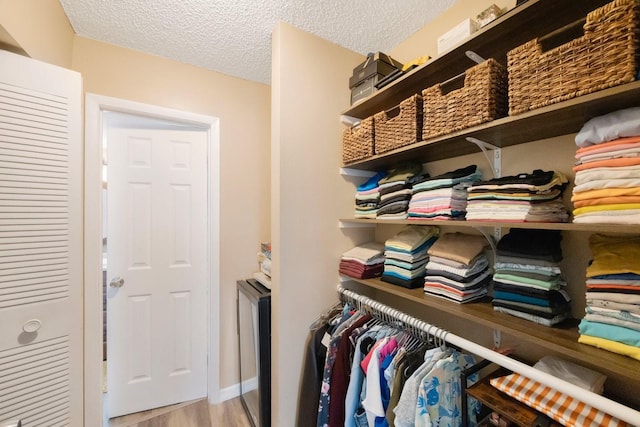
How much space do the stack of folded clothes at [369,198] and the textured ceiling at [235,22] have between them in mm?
843

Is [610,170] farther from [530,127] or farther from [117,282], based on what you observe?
[117,282]

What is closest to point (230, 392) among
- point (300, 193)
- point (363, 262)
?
point (363, 262)

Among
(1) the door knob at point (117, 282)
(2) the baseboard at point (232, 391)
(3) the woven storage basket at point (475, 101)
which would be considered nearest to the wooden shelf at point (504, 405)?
(3) the woven storage basket at point (475, 101)

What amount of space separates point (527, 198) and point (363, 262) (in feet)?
2.68

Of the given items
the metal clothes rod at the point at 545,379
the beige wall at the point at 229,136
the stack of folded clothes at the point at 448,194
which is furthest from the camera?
the beige wall at the point at 229,136

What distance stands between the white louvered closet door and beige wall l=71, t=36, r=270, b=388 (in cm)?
54

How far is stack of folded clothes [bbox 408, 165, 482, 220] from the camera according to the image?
111 cm

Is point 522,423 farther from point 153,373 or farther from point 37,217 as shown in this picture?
point 153,373

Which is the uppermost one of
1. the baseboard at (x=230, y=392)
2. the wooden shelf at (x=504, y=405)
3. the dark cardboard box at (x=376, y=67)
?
the dark cardboard box at (x=376, y=67)

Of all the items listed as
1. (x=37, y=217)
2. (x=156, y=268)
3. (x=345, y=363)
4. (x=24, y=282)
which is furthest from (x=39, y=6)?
(x=345, y=363)

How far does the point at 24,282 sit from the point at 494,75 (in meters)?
2.08

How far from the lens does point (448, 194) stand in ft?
3.63

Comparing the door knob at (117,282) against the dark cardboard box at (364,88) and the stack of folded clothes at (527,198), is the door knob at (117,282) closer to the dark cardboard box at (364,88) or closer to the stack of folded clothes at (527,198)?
the dark cardboard box at (364,88)

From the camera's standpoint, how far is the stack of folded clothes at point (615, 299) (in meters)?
0.66
